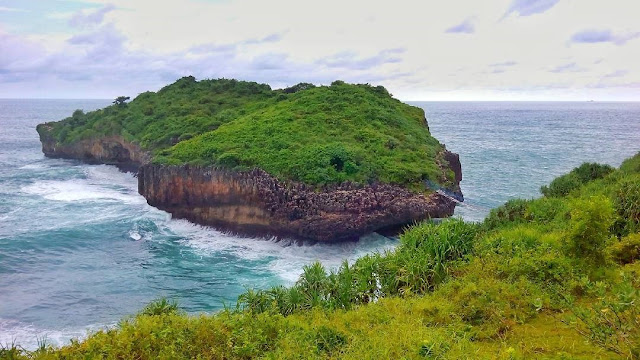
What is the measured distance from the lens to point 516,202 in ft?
72.7

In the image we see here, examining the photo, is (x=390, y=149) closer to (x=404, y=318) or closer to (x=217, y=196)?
(x=217, y=196)

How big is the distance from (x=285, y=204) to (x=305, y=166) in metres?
3.57

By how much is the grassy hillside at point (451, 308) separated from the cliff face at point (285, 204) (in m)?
14.0

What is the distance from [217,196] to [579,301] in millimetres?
27724

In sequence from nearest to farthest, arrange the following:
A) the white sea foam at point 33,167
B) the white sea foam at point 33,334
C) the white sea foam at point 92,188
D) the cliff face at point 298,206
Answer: the white sea foam at point 33,334
the cliff face at point 298,206
the white sea foam at point 92,188
the white sea foam at point 33,167

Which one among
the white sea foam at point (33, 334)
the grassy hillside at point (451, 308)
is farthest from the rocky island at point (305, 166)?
the grassy hillside at point (451, 308)

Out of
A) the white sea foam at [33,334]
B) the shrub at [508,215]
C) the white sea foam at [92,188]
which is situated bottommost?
the white sea foam at [33,334]

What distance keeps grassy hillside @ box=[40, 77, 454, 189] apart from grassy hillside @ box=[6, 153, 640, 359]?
1751 centimetres

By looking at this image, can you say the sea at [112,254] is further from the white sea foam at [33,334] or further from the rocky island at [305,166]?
the rocky island at [305,166]

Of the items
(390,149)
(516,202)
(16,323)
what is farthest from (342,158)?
(16,323)

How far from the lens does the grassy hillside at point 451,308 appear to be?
10.3 metres

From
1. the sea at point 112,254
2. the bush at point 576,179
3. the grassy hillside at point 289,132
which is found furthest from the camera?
the grassy hillside at point 289,132

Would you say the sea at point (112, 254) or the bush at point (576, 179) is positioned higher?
the bush at point (576, 179)

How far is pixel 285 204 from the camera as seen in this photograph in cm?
3322
